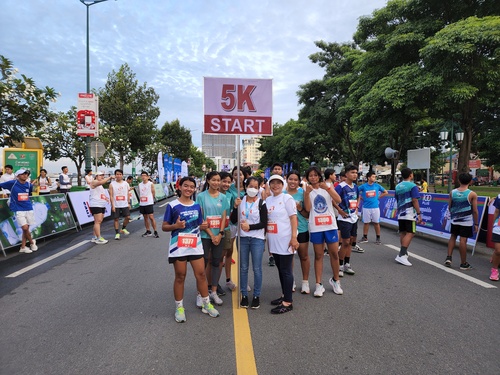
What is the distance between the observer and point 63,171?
15023mm

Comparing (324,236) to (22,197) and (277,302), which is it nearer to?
(277,302)

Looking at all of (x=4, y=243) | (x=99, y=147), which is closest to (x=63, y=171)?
(x=99, y=147)

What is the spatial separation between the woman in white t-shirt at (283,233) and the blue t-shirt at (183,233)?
869 millimetres

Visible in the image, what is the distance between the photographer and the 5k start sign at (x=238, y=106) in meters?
4.26

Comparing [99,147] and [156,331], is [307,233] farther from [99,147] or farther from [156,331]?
[99,147]

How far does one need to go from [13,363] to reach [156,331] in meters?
1.21

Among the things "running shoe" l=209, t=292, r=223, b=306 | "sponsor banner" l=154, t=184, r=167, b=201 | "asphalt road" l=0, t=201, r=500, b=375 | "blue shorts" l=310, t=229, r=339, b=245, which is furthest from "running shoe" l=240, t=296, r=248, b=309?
"sponsor banner" l=154, t=184, r=167, b=201

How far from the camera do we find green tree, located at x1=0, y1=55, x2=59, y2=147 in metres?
8.64

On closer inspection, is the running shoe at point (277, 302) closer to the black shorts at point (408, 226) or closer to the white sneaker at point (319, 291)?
the white sneaker at point (319, 291)

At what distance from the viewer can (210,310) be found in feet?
12.7

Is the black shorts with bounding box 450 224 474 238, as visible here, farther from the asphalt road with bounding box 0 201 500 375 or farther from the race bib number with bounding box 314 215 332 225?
the race bib number with bounding box 314 215 332 225

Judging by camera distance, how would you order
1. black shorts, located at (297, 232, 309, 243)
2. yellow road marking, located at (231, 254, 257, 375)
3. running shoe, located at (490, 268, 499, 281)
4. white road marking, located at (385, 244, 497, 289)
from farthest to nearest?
running shoe, located at (490, 268, 499, 281) → white road marking, located at (385, 244, 497, 289) → black shorts, located at (297, 232, 309, 243) → yellow road marking, located at (231, 254, 257, 375)

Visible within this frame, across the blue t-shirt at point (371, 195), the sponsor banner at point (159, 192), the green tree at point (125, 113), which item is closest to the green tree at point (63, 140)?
the green tree at point (125, 113)

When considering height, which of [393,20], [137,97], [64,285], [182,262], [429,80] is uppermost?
[393,20]
